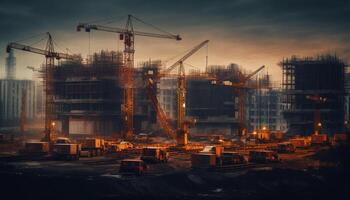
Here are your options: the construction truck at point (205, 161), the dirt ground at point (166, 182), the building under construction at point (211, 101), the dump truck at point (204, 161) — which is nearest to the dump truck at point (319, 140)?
the dirt ground at point (166, 182)

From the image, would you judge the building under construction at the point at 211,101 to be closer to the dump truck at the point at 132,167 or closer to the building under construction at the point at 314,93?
the building under construction at the point at 314,93

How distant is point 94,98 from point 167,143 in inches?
1718

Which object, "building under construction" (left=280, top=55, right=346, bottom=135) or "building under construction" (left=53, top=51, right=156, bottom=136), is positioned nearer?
"building under construction" (left=53, top=51, right=156, bottom=136)

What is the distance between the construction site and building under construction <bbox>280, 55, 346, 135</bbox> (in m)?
0.35

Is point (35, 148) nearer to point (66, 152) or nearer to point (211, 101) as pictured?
point (66, 152)

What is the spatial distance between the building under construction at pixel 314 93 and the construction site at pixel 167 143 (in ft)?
1.13

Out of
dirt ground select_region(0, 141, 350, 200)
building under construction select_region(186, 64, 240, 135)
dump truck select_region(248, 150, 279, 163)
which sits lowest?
dirt ground select_region(0, 141, 350, 200)

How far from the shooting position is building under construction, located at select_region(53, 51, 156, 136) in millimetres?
141125

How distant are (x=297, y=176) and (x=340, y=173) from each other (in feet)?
23.7

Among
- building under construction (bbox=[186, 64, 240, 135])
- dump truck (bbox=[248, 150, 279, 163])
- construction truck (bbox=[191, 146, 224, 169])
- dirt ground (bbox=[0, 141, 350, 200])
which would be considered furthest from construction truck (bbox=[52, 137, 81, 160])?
building under construction (bbox=[186, 64, 240, 135])

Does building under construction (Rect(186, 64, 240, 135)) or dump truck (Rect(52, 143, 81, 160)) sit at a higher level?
building under construction (Rect(186, 64, 240, 135))

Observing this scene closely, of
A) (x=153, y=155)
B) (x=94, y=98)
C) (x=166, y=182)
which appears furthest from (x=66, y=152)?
(x=94, y=98)

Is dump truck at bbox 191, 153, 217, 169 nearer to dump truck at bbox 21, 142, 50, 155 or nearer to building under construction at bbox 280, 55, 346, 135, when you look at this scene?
dump truck at bbox 21, 142, 50, 155

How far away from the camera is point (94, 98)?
14250 centimetres
